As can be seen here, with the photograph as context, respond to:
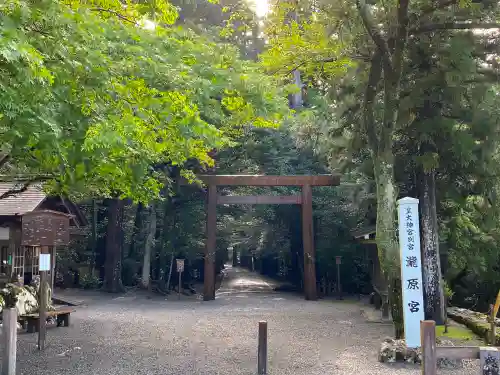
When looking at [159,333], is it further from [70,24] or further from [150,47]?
[70,24]

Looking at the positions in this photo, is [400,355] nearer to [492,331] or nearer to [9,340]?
[492,331]

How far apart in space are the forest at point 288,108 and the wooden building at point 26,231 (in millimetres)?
1929

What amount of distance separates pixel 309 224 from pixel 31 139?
14546mm

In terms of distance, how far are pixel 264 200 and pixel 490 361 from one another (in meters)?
14.3

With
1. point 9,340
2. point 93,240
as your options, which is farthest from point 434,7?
point 93,240

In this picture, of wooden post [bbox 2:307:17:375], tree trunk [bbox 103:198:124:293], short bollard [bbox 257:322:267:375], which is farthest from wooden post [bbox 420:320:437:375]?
tree trunk [bbox 103:198:124:293]

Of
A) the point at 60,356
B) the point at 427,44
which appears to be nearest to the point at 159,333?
the point at 60,356

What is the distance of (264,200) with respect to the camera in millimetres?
18594

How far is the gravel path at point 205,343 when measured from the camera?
7.61 metres

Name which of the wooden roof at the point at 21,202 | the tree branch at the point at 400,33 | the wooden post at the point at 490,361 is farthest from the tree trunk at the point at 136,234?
the wooden post at the point at 490,361

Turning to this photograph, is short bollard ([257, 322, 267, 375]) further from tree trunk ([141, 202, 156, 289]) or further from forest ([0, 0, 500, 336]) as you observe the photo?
tree trunk ([141, 202, 156, 289])

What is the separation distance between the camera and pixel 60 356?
27.3 ft

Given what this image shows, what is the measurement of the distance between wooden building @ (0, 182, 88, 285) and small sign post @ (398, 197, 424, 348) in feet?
28.9

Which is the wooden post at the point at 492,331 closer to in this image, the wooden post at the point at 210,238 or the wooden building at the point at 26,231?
the wooden building at the point at 26,231
